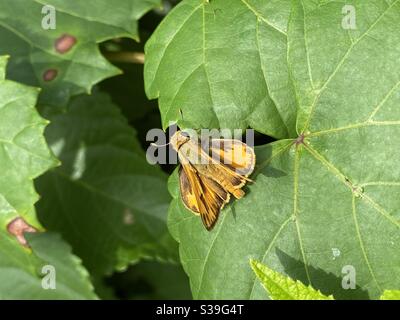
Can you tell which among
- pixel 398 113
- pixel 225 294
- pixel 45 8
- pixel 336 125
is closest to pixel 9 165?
pixel 45 8

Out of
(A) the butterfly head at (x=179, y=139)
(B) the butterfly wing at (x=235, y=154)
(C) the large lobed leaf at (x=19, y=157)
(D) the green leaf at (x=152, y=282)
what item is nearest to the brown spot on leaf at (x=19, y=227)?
(C) the large lobed leaf at (x=19, y=157)

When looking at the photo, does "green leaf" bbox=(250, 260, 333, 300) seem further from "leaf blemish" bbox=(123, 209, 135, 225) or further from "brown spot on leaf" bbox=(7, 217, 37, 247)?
"leaf blemish" bbox=(123, 209, 135, 225)

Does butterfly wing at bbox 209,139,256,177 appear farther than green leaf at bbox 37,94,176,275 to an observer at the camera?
No

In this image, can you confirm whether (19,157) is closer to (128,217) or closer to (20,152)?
(20,152)

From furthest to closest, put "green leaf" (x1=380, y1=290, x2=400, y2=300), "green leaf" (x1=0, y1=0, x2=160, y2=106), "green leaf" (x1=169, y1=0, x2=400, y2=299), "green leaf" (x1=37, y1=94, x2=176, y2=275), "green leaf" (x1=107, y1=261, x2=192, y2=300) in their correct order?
"green leaf" (x1=107, y1=261, x2=192, y2=300) < "green leaf" (x1=37, y1=94, x2=176, y2=275) < "green leaf" (x1=0, y1=0, x2=160, y2=106) < "green leaf" (x1=169, y1=0, x2=400, y2=299) < "green leaf" (x1=380, y1=290, x2=400, y2=300)

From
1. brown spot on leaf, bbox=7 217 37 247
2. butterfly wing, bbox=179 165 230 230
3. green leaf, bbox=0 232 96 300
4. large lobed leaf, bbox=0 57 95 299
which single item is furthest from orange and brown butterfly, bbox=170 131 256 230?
green leaf, bbox=0 232 96 300

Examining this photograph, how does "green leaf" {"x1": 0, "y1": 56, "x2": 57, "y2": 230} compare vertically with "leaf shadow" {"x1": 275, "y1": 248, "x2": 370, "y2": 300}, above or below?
above

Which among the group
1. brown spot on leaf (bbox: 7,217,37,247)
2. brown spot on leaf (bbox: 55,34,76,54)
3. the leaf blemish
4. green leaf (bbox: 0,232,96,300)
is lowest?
green leaf (bbox: 0,232,96,300)

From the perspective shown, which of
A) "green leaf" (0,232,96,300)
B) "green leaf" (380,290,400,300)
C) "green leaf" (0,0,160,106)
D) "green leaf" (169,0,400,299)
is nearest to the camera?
"green leaf" (380,290,400,300)
